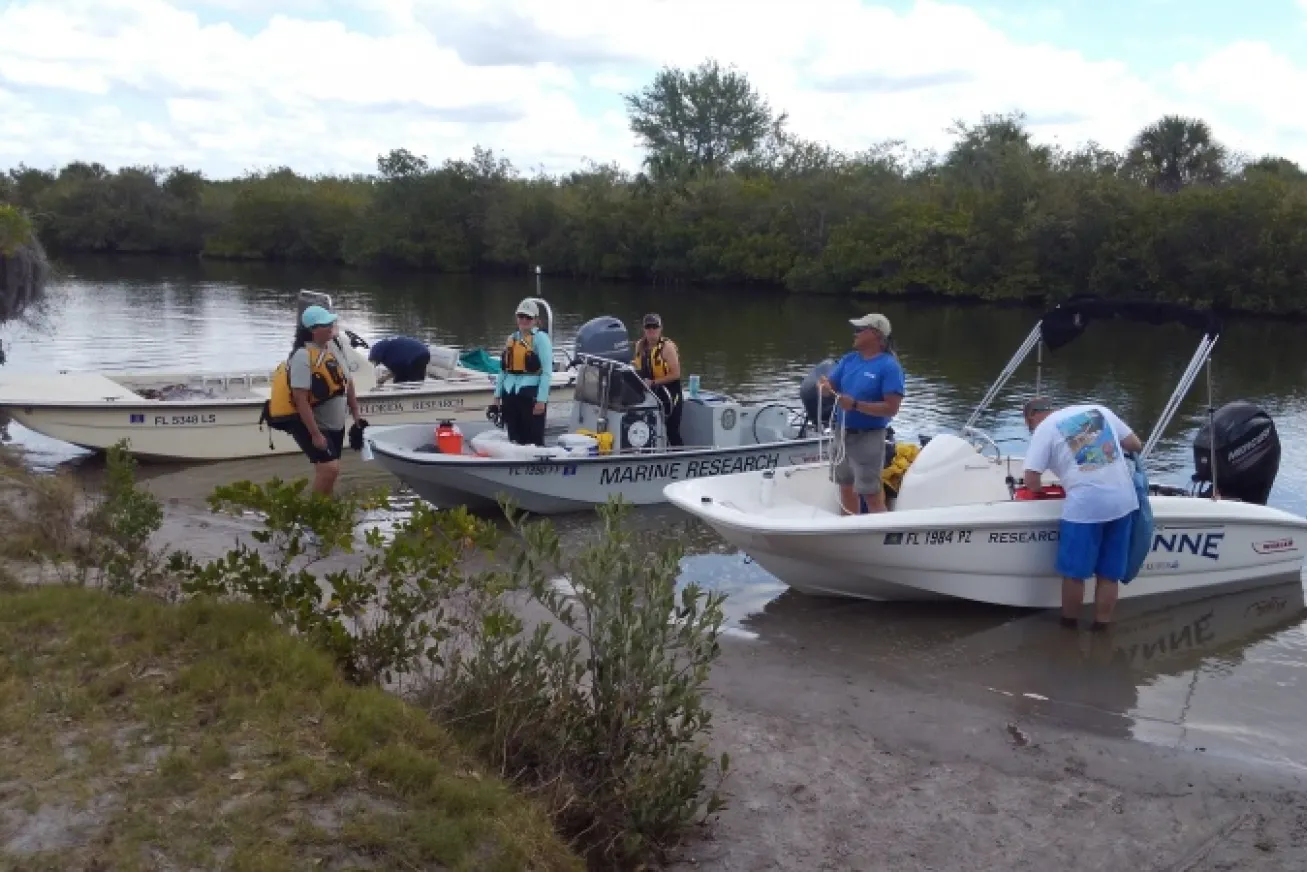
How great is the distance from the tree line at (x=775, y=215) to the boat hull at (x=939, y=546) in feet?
63.1

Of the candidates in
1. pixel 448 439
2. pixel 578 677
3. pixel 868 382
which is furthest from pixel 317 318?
pixel 578 677

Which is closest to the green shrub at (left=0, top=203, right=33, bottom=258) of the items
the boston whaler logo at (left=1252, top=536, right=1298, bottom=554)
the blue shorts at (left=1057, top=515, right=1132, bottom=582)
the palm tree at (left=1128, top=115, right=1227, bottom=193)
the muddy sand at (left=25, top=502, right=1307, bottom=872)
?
the muddy sand at (left=25, top=502, right=1307, bottom=872)

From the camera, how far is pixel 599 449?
38.3ft

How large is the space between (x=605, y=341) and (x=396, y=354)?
5.15 metres

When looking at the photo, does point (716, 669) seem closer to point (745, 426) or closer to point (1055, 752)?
point (1055, 752)

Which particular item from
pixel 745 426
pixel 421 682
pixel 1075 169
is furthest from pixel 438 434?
pixel 1075 169

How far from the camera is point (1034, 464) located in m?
8.22

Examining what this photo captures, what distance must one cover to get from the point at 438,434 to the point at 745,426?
3.23m

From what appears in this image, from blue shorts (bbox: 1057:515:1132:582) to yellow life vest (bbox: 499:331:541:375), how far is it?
16.5 ft

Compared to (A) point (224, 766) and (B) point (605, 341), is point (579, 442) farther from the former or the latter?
(A) point (224, 766)

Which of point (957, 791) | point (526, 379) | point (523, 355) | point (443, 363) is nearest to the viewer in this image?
point (957, 791)

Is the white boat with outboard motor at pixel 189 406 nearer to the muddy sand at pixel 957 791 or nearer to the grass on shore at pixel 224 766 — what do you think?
the muddy sand at pixel 957 791

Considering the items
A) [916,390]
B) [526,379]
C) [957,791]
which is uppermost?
[526,379]

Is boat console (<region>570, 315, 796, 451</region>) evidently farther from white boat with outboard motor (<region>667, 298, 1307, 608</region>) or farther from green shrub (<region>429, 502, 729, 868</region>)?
green shrub (<region>429, 502, 729, 868</region>)
